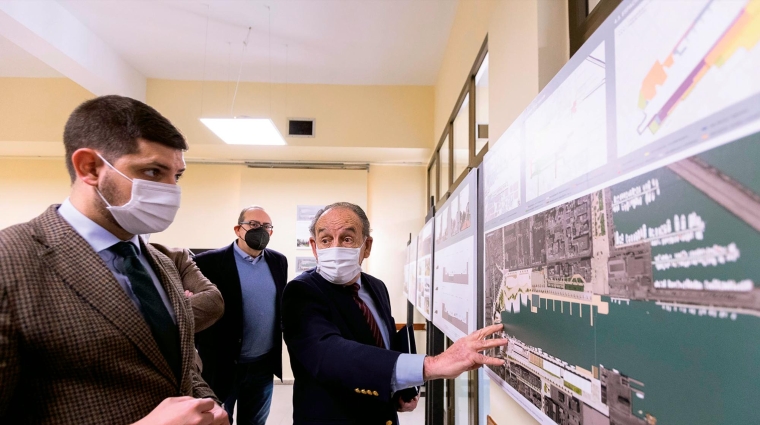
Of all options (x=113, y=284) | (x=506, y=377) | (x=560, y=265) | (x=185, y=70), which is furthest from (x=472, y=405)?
(x=185, y=70)

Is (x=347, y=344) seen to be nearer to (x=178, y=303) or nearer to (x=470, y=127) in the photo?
(x=178, y=303)

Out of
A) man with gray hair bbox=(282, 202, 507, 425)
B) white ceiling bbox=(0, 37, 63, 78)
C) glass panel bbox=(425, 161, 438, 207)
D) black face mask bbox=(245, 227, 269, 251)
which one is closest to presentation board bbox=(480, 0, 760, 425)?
man with gray hair bbox=(282, 202, 507, 425)

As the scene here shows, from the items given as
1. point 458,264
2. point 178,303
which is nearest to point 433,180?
point 458,264

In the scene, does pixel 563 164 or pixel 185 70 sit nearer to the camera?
pixel 563 164

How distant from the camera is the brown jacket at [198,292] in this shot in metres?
2.01

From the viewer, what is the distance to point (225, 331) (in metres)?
2.63

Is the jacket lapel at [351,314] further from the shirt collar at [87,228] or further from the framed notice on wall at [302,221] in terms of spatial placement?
the framed notice on wall at [302,221]

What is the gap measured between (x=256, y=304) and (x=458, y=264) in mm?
1556

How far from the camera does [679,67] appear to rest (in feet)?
1.85

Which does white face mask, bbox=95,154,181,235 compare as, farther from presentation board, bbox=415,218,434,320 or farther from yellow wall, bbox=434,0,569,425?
presentation board, bbox=415,218,434,320

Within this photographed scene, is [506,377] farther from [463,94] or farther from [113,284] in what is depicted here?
[463,94]

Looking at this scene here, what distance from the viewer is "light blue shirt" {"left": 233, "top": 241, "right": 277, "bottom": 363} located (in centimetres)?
272

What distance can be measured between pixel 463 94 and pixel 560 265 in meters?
2.96

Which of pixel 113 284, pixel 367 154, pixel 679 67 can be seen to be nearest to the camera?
pixel 679 67
